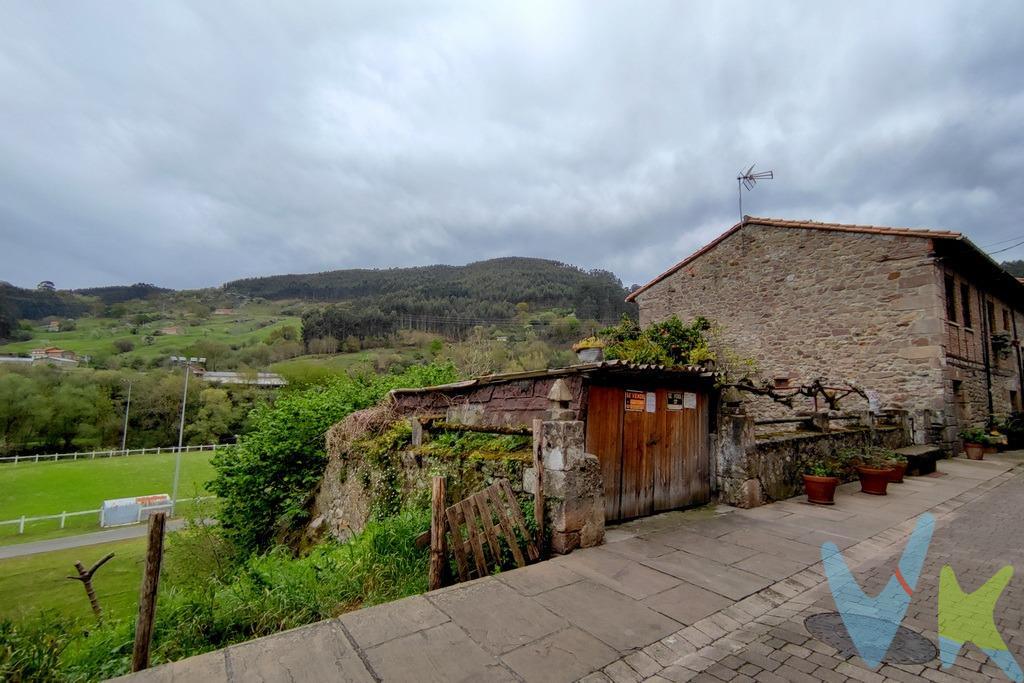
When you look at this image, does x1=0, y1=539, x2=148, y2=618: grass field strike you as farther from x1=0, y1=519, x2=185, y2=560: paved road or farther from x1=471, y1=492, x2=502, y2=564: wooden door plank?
x1=471, y1=492, x2=502, y2=564: wooden door plank

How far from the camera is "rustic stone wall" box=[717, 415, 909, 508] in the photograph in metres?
6.82

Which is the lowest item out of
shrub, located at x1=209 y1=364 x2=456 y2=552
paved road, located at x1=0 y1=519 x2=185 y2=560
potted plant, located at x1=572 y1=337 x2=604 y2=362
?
paved road, located at x1=0 y1=519 x2=185 y2=560

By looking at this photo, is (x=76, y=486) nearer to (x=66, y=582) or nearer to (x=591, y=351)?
(x=66, y=582)

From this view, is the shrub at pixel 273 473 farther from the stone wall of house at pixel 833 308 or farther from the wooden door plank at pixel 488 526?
the stone wall of house at pixel 833 308

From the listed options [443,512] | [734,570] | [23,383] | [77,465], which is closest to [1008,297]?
[734,570]

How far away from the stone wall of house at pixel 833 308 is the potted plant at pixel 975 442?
1609 mm

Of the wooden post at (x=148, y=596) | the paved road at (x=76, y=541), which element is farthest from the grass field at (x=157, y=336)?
the wooden post at (x=148, y=596)

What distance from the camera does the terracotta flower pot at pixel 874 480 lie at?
774 cm

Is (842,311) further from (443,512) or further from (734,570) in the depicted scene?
(443,512)

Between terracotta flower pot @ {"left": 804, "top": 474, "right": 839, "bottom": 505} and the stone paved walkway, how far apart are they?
1.24 meters

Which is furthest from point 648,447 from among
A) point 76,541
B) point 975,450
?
point 76,541

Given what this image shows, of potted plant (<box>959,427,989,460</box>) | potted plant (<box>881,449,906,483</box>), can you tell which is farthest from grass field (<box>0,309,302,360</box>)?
potted plant (<box>959,427,989,460</box>)

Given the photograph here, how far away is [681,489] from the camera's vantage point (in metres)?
6.63

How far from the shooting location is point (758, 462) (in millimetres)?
7020
